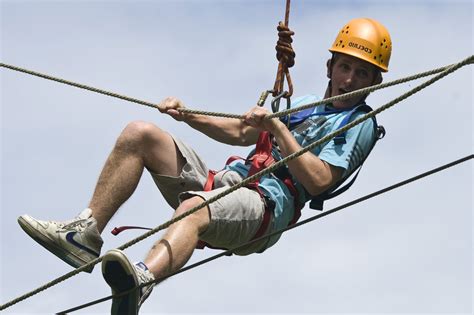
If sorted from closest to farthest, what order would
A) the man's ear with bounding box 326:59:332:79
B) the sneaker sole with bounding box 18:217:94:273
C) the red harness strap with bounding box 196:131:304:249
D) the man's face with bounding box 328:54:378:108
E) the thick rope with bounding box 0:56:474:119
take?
the thick rope with bounding box 0:56:474:119
the sneaker sole with bounding box 18:217:94:273
the red harness strap with bounding box 196:131:304:249
the man's face with bounding box 328:54:378:108
the man's ear with bounding box 326:59:332:79

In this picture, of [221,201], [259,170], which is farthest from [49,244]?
[259,170]

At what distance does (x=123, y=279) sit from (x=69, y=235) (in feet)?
3.02

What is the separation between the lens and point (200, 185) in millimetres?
11055

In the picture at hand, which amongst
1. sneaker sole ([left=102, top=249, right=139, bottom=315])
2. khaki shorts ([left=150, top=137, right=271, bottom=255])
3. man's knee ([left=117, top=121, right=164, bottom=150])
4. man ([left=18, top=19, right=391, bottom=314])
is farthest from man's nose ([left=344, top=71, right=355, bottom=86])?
sneaker sole ([left=102, top=249, right=139, bottom=315])

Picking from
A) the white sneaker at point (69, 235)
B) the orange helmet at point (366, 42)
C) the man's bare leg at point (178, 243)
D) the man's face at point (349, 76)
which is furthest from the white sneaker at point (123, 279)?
the orange helmet at point (366, 42)

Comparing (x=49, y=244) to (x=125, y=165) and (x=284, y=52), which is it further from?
(x=284, y=52)

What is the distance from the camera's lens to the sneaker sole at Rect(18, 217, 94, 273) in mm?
10672

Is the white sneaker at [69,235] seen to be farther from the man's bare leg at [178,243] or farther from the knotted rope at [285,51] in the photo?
the knotted rope at [285,51]

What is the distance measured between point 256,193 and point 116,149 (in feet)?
3.10

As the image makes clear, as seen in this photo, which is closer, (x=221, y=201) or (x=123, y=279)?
(x=123, y=279)

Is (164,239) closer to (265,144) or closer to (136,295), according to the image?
(136,295)

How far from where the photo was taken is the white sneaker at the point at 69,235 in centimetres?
1069

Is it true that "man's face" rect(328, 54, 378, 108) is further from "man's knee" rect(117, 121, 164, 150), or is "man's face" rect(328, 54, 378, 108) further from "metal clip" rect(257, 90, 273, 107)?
"man's knee" rect(117, 121, 164, 150)

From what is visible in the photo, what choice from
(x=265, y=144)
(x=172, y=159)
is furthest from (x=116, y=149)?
(x=265, y=144)
